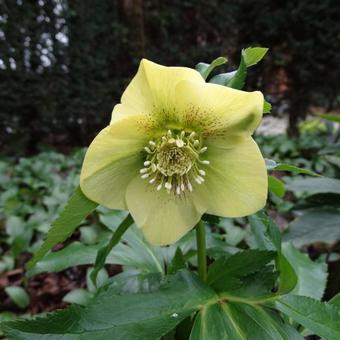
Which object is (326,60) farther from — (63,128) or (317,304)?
(317,304)

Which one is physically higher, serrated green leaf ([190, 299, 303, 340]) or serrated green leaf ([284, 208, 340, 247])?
serrated green leaf ([190, 299, 303, 340])

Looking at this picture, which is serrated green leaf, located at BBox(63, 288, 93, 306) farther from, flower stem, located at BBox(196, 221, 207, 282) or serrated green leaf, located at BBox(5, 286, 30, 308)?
flower stem, located at BBox(196, 221, 207, 282)

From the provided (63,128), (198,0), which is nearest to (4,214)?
(63,128)

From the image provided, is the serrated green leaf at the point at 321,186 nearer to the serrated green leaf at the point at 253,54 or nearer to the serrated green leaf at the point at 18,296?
the serrated green leaf at the point at 253,54

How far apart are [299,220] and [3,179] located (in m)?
→ 1.61

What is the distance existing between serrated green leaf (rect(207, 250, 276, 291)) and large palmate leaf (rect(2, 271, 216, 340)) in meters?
0.06

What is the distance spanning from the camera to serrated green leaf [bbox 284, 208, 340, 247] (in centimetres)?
107

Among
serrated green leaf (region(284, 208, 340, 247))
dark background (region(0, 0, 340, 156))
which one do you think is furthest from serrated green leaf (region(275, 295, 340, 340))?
dark background (region(0, 0, 340, 156))

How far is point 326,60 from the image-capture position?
371cm

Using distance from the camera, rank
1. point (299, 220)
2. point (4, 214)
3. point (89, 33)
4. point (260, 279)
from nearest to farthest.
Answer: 1. point (260, 279)
2. point (299, 220)
3. point (4, 214)
4. point (89, 33)

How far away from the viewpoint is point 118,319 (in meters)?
0.54

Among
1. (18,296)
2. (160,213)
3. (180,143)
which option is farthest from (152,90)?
(18,296)

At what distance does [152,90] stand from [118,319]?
31 centimetres

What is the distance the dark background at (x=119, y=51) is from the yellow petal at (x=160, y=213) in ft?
9.49
